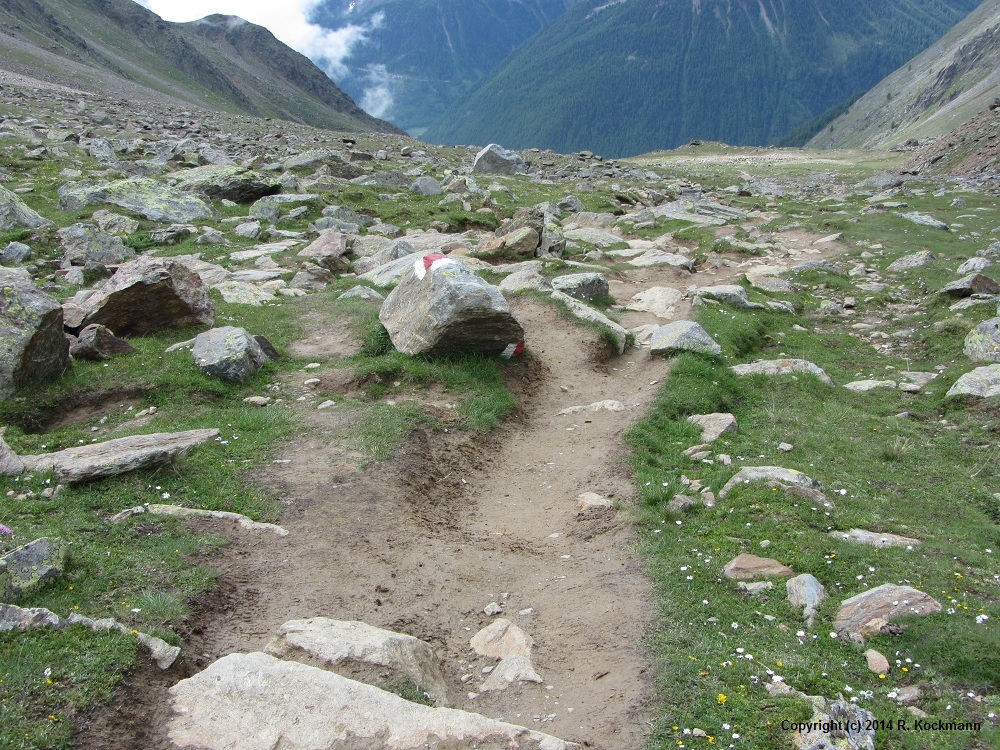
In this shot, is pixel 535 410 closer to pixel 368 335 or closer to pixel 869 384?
pixel 368 335

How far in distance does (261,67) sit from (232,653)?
684ft

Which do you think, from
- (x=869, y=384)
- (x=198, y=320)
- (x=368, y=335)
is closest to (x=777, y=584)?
(x=869, y=384)

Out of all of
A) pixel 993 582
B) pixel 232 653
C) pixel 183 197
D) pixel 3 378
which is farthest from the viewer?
pixel 183 197

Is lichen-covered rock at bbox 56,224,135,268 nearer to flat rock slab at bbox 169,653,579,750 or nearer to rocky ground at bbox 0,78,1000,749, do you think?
rocky ground at bbox 0,78,1000,749

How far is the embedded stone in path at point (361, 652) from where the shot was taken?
6.51 metres

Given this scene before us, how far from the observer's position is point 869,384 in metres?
15.9

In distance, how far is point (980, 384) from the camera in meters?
14.4

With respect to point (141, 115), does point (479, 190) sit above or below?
below

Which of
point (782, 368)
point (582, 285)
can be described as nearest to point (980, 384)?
point (782, 368)

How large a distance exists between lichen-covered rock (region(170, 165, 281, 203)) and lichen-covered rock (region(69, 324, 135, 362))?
19.3 metres

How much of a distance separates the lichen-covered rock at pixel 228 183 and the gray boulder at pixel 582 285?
59.7ft

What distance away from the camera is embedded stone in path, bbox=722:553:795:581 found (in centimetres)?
813

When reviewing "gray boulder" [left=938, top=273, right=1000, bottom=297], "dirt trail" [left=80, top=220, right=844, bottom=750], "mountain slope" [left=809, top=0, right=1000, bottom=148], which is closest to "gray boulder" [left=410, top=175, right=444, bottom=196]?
"dirt trail" [left=80, top=220, right=844, bottom=750]

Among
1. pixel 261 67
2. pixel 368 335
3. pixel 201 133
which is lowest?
pixel 368 335
